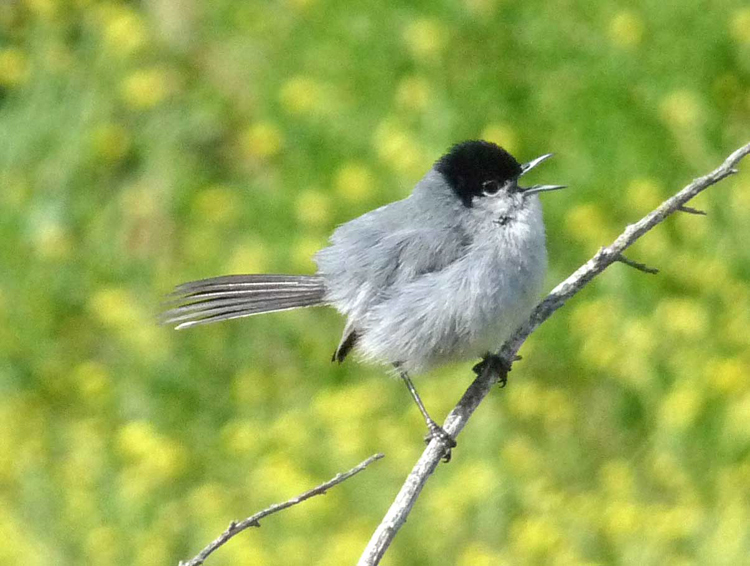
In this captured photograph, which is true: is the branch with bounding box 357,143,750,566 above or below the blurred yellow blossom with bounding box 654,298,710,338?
below

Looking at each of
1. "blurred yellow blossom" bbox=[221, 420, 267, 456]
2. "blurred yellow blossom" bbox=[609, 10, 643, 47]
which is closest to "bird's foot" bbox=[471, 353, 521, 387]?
"blurred yellow blossom" bbox=[221, 420, 267, 456]

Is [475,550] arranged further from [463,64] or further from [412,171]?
[463,64]

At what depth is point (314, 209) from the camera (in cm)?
596

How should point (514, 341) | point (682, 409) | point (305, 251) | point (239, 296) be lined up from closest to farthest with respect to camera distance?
1. point (514, 341)
2. point (239, 296)
3. point (682, 409)
4. point (305, 251)

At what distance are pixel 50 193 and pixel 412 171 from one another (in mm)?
2330

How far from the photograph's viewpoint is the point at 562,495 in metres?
4.62

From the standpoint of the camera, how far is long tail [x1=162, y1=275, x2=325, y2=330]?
10.9 feet

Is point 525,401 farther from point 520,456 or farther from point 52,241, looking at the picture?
point 52,241

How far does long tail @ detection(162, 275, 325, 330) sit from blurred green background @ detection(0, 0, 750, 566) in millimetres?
1247

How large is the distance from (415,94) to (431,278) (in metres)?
3.03

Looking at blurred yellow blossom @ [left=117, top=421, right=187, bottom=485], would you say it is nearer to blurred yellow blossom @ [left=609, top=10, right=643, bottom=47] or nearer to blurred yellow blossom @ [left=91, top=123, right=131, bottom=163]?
blurred yellow blossom @ [left=91, top=123, right=131, bottom=163]

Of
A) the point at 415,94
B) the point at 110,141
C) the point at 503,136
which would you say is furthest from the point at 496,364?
the point at 110,141

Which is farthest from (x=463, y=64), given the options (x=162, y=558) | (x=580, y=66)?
(x=162, y=558)

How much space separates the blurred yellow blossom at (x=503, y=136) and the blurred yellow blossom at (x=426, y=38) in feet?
2.06
